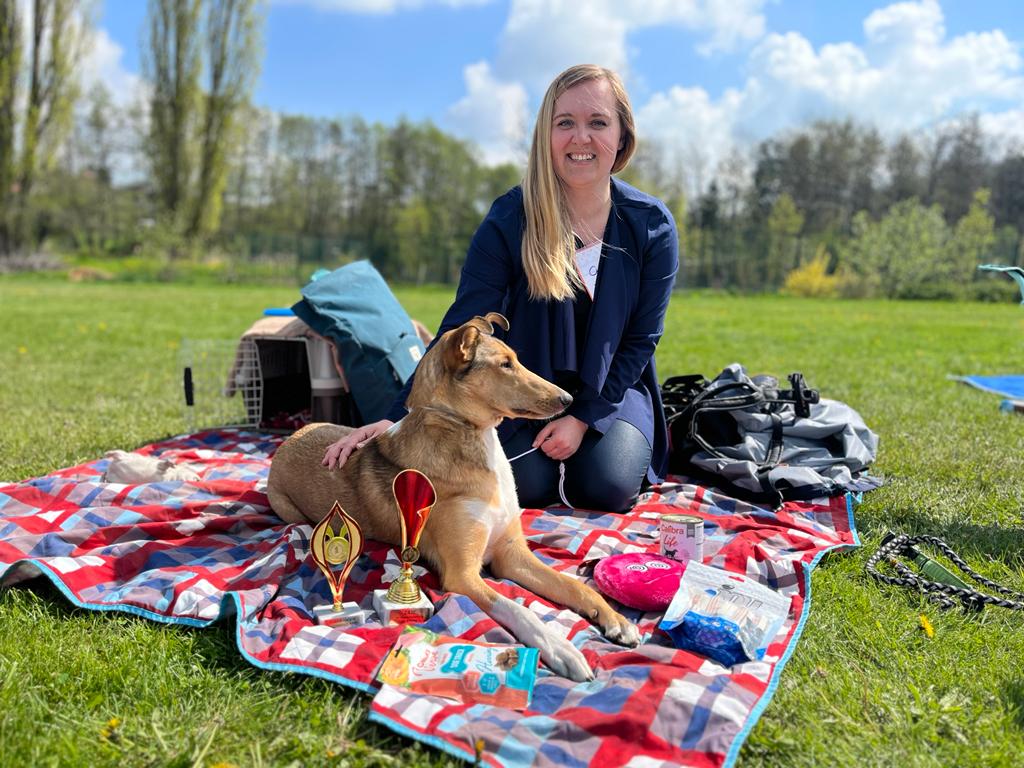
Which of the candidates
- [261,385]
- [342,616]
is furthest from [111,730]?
[261,385]

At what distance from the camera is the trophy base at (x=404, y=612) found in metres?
3.06

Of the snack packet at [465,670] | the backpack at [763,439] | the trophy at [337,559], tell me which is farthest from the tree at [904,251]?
the snack packet at [465,670]

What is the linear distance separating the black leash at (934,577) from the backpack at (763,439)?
884 mm

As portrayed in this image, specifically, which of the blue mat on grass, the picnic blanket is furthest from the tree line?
the picnic blanket

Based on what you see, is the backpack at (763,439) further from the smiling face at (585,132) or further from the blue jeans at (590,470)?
the smiling face at (585,132)

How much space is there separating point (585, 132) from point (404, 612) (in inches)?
111

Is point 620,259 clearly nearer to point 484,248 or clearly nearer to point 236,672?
point 484,248

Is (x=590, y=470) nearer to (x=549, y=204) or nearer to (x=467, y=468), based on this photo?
(x=467, y=468)

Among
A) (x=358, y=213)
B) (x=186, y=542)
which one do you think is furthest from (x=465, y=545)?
(x=358, y=213)

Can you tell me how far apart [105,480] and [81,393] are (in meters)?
4.17

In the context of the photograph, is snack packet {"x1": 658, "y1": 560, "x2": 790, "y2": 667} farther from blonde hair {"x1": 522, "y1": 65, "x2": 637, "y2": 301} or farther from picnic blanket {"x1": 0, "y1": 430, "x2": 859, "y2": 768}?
blonde hair {"x1": 522, "y1": 65, "x2": 637, "y2": 301}

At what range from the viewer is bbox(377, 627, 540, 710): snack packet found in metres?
2.53

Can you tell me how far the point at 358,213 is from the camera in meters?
48.1

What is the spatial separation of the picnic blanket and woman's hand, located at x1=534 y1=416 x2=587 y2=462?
387 mm
